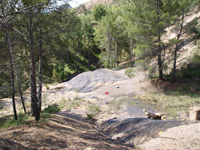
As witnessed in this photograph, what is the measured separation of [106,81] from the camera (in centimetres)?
2005

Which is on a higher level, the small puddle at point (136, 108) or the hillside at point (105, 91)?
the hillside at point (105, 91)

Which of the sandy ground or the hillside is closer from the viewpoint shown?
the sandy ground

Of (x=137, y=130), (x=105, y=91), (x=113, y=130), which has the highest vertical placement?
(x=105, y=91)

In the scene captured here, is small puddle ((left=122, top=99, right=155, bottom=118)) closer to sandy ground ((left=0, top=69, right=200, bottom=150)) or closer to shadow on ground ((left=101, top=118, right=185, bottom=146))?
sandy ground ((left=0, top=69, right=200, bottom=150))

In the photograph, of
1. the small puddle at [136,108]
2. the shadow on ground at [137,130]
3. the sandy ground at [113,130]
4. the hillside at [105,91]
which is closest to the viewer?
the sandy ground at [113,130]

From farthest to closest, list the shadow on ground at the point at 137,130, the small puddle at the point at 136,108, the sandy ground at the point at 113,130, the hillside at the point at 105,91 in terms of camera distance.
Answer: the small puddle at the point at 136,108
the shadow on ground at the point at 137,130
the hillside at the point at 105,91
the sandy ground at the point at 113,130

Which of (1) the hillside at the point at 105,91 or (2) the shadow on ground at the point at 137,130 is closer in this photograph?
(1) the hillside at the point at 105,91

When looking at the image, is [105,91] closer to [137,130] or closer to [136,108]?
[136,108]

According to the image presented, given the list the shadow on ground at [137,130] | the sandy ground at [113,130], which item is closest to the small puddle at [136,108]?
the sandy ground at [113,130]

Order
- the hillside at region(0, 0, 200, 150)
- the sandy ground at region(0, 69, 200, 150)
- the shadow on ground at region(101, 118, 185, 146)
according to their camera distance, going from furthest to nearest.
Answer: the shadow on ground at region(101, 118, 185, 146) < the hillside at region(0, 0, 200, 150) < the sandy ground at region(0, 69, 200, 150)

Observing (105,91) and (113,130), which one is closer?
(113,130)

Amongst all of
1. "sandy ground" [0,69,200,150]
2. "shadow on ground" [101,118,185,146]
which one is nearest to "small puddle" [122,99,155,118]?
"sandy ground" [0,69,200,150]

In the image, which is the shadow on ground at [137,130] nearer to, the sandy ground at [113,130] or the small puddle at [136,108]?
the sandy ground at [113,130]

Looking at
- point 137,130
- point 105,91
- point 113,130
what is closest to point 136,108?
point 113,130
